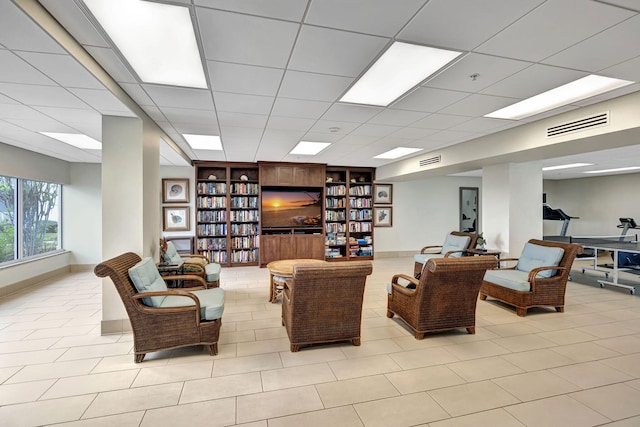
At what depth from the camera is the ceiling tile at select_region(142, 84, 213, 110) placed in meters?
2.82

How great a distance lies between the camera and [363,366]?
8.66 ft

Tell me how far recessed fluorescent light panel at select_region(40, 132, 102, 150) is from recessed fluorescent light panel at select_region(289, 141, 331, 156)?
3.15 m

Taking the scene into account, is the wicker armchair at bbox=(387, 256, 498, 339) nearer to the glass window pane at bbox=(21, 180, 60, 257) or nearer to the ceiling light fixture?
the ceiling light fixture

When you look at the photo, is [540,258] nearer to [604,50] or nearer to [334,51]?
[604,50]

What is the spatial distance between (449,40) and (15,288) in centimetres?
703

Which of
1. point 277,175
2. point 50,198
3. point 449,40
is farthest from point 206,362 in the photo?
point 50,198

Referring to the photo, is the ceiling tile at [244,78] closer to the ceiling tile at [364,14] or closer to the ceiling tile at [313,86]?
the ceiling tile at [313,86]

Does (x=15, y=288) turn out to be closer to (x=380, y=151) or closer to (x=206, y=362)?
(x=206, y=362)

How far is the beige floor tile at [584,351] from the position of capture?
280cm

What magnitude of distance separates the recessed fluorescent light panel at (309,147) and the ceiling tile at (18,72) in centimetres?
329

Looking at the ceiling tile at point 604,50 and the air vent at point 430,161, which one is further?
the air vent at point 430,161

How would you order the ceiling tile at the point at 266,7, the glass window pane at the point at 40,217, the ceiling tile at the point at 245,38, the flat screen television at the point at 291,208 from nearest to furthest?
the ceiling tile at the point at 266,7
the ceiling tile at the point at 245,38
the glass window pane at the point at 40,217
the flat screen television at the point at 291,208

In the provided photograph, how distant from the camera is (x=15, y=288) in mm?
4969

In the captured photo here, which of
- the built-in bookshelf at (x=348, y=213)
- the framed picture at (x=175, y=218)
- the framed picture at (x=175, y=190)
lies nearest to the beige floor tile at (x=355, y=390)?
the built-in bookshelf at (x=348, y=213)
